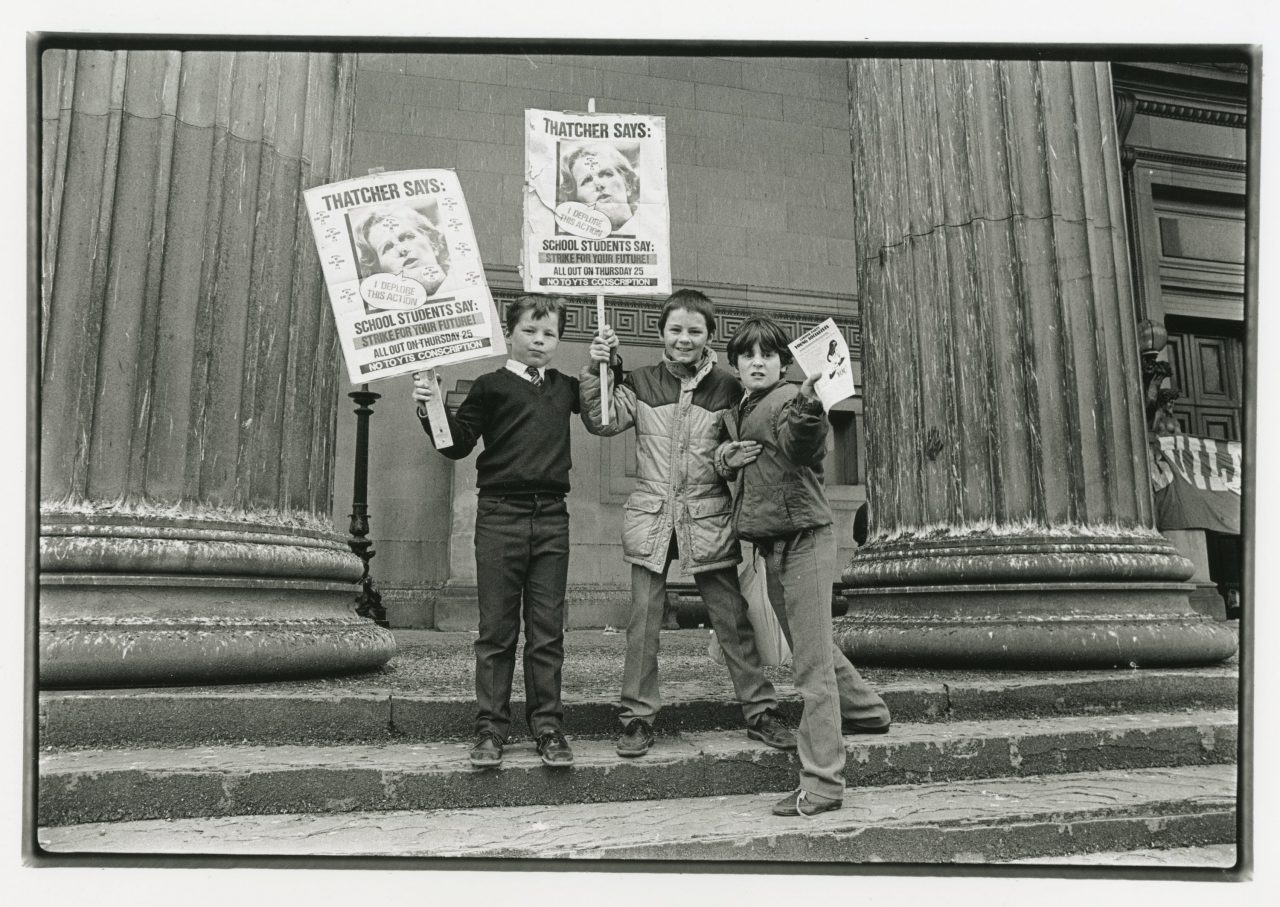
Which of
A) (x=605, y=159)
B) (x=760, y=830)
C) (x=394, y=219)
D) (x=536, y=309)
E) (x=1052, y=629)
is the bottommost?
(x=760, y=830)

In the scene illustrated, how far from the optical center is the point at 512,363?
321cm

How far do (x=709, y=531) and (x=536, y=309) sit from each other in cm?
95

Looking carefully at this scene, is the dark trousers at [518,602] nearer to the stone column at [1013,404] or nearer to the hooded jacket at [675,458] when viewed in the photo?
the hooded jacket at [675,458]

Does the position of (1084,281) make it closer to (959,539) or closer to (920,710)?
(959,539)

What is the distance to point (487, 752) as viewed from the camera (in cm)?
281

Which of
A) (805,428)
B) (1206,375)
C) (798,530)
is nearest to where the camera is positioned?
(805,428)

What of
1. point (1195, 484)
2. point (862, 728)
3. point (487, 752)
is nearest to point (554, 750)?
point (487, 752)

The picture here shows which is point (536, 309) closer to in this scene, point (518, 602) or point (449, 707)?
point (518, 602)

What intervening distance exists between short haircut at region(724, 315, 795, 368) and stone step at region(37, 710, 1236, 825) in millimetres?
1290

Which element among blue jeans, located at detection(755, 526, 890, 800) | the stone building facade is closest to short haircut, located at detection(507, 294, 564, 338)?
the stone building facade

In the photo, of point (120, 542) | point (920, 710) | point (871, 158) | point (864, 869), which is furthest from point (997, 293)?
point (120, 542)

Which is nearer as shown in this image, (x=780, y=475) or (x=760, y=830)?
(x=760, y=830)

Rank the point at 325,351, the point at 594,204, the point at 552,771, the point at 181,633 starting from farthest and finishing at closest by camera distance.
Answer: the point at 325,351 < the point at 594,204 < the point at 181,633 < the point at 552,771

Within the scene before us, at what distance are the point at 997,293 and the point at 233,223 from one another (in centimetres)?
330
